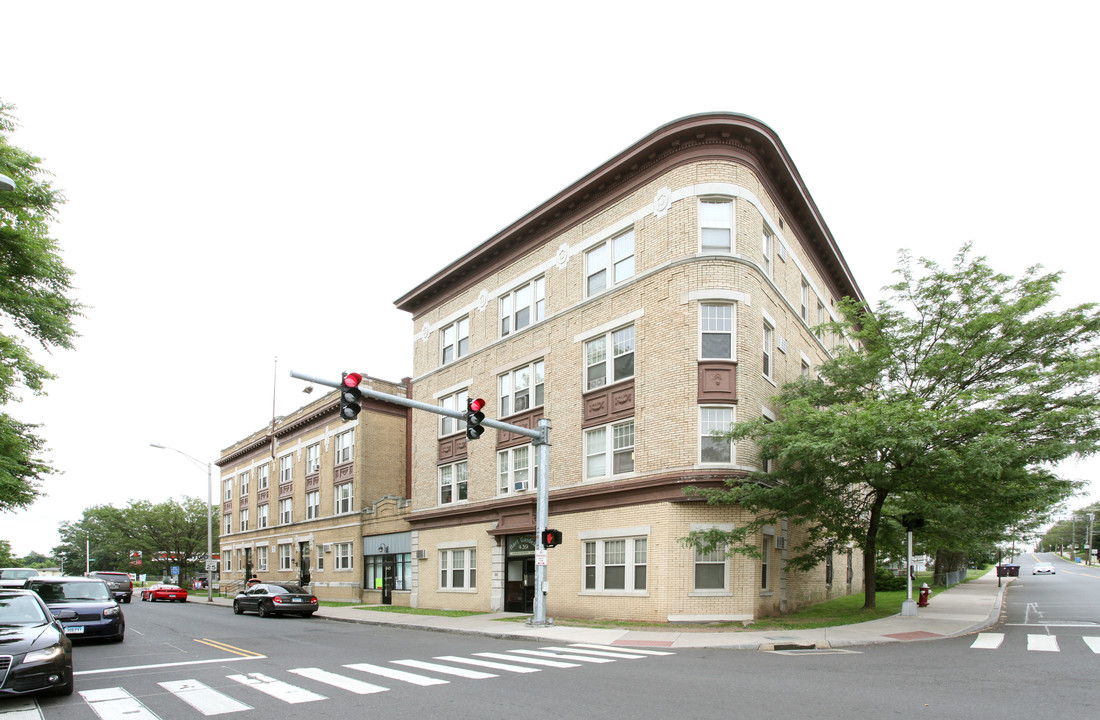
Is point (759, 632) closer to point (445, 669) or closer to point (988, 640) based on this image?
point (988, 640)

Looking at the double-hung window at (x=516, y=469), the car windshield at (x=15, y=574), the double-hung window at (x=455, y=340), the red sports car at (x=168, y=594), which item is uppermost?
the double-hung window at (x=455, y=340)

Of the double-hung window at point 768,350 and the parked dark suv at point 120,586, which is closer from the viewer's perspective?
the double-hung window at point 768,350

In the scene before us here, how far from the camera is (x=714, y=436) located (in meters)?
21.7

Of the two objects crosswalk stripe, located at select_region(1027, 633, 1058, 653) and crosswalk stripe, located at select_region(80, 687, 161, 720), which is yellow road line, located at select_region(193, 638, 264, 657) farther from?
crosswalk stripe, located at select_region(1027, 633, 1058, 653)

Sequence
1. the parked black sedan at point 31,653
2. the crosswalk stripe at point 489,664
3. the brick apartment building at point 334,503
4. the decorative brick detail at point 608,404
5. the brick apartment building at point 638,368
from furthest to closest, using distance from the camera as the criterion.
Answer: the brick apartment building at point 334,503
the decorative brick detail at point 608,404
the brick apartment building at point 638,368
the crosswalk stripe at point 489,664
the parked black sedan at point 31,653

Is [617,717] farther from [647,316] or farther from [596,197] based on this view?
[596,197]

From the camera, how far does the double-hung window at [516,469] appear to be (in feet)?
90.2

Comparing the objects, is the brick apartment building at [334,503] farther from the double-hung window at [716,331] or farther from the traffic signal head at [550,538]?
the double-hung window at [716,331]

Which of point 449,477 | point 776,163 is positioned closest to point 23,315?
point 449,477

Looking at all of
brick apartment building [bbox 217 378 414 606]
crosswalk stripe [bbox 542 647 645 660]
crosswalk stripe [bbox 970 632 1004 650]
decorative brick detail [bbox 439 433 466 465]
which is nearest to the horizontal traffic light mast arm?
crosswalk stripe [bbox 542 647 645 660]

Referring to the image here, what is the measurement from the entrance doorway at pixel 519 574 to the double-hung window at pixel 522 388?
4.74 meters

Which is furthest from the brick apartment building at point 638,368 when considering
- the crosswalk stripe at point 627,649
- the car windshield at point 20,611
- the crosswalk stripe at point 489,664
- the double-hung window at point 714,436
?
the car windshield at point 20,611

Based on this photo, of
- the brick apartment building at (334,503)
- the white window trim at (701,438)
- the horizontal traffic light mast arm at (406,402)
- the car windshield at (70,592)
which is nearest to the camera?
the horizontal traffic light mast arm at (406,402)

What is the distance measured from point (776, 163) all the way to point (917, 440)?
11283 mm
